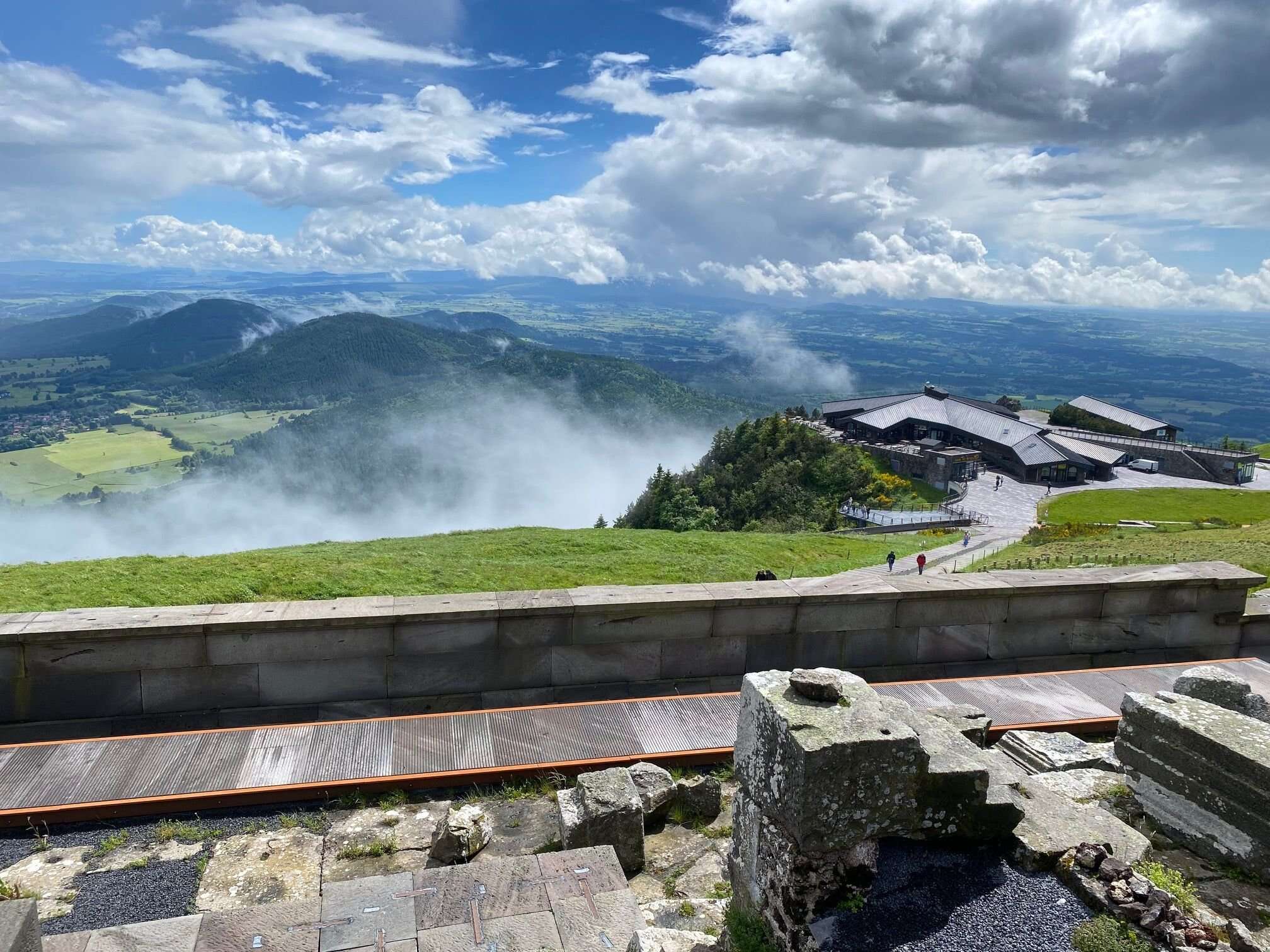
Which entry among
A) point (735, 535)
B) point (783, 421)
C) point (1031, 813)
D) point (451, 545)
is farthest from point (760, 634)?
point (783, 421)

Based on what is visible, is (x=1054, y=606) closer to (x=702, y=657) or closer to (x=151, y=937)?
(x=702, y=657)

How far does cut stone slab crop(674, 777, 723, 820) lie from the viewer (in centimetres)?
632

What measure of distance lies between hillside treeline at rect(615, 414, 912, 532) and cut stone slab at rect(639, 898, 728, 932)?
54052 mm

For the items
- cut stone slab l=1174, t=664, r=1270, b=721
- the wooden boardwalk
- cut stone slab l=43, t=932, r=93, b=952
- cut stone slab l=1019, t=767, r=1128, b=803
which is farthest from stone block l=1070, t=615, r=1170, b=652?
cut stone slab l=43, t=932, r=93, b=952

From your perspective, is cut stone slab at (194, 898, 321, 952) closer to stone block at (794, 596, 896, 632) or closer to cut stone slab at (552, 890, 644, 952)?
cut stone slab at (552, 890, 644, 952)

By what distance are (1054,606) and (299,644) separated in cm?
885

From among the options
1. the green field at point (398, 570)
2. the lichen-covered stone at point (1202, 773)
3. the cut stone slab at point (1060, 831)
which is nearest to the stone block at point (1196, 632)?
the lichen-covered stone at point (1202, 773)

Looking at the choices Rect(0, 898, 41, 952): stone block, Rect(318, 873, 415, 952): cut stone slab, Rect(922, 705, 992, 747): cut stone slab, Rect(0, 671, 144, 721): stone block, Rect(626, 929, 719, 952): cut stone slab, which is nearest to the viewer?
Rect(0, 898, 41, 952): stone block

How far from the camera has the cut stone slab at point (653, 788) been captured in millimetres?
6207

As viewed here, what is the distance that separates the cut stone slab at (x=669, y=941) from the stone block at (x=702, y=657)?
13.5 feet

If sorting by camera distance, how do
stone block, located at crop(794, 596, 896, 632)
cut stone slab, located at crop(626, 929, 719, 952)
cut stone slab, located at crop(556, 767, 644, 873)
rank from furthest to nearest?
stone block, located at crop(794, 596, 896, 632) → cut stone slab, located at crop(556, 767, 644, 873) → cut stone slab, located at crop(626, 929, 719, 952)

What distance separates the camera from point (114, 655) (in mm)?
7285

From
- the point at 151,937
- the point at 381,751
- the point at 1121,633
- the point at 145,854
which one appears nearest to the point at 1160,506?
the point at 1121,633

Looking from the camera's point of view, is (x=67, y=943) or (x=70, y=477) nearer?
(x=67, y=943)
